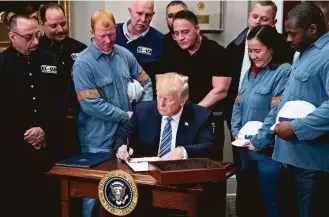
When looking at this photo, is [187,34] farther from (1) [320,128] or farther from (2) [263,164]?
(1) [320,128]

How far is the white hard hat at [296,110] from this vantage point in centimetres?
242

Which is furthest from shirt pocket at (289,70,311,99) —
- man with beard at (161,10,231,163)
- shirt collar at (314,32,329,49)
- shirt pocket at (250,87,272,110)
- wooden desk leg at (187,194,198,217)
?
man with beard at (161,10,231,163)

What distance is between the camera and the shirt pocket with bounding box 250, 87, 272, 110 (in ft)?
10.1

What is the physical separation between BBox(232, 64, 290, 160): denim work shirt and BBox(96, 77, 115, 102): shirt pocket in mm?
932

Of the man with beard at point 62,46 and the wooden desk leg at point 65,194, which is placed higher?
the man with beard at point 62,46

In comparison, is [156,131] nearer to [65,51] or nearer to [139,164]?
[139,164]

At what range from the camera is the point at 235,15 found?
4.99 m

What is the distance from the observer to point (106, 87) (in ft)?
11.2

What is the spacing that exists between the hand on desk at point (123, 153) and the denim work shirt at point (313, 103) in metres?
0.95

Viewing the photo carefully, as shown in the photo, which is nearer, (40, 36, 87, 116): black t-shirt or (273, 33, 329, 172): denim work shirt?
(273, 33, 329, 172): denim work shirt

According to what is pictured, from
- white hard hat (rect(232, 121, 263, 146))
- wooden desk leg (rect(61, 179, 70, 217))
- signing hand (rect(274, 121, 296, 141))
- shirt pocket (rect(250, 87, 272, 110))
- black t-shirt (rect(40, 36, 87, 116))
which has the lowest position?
wooden desk leg (rect(61, 179, 70, 217))

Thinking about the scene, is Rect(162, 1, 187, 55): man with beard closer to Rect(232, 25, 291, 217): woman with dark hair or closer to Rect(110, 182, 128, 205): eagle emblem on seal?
Rect(232, 25, 291, 217): woman with dark hair

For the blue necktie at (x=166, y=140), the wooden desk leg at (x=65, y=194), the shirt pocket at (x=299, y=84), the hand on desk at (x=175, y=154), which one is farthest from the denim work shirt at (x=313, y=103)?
the wooden desk leg at (x=65, y=194)

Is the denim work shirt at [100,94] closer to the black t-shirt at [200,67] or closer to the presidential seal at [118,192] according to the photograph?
the black t-shirt at [200,67]
